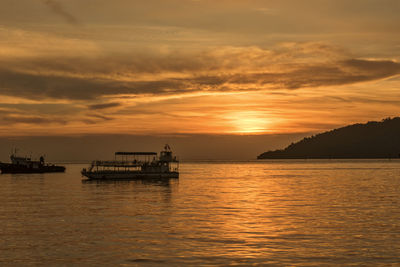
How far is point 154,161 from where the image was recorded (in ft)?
399

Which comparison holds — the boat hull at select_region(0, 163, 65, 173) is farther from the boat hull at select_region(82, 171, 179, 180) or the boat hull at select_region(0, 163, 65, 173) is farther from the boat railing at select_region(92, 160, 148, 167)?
the boat hull at select_region(82, 171, 179, 180)

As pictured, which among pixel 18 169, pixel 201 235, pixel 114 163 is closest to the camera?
pixel 201 235

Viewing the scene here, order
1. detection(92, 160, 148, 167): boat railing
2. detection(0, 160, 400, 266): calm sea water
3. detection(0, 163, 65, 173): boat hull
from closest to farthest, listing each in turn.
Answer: detection(0, 160, 400, 266): calm sea water
detection(92, 160, 148, 167): boat railing
detection(0, 163, 65, 173): boat hull

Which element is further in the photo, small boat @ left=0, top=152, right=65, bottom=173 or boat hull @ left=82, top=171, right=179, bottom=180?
small boat @ left=0, top=152, right=65, bottom=173

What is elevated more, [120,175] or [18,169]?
[18,169]

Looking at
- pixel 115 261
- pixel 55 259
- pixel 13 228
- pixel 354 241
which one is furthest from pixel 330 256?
pixel 13 228

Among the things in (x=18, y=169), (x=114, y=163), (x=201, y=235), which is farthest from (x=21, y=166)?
(x=201, y=235)

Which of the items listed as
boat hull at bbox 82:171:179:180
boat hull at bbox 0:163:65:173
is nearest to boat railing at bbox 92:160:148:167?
boat hull at bbox 82:171:179:180

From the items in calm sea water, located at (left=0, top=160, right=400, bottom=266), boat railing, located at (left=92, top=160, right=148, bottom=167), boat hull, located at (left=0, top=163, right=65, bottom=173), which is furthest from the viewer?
boat hull, located at (left=0, top=163, right=65, bottom=173)

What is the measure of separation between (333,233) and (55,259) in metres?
19.0

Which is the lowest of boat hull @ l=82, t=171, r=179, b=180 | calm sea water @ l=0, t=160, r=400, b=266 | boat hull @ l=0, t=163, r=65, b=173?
calm sea water @ l=0, t=160, r=400, b=266

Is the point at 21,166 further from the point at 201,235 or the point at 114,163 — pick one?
the point at 201,235

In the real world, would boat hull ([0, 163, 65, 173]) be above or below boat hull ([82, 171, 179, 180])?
above

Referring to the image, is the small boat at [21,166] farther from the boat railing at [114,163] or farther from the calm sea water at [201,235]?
the calm sea water at [201,235]
